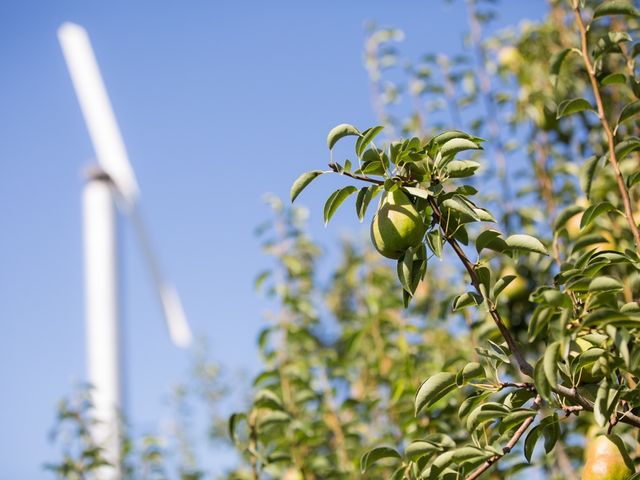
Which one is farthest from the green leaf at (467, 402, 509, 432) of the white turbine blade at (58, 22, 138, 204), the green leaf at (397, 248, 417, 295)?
the white turbine blade at (58, 22, 138, 204)

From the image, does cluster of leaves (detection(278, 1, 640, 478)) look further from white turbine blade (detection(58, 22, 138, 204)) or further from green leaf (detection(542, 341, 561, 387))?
white turbine blade (detection(58, 22, 138, 204))

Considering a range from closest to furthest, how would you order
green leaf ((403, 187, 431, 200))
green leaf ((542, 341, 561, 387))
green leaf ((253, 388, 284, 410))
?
green leaf ((542, 341, 561, 387)) < green leaf ((403, 187, 431, 200)) < green leaf ((253, 388, 284, 410))

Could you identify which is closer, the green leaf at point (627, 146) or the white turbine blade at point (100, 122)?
the green leaf at point (627, 146)

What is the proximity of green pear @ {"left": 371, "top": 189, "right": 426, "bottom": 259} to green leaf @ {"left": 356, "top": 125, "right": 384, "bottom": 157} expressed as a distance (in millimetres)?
93

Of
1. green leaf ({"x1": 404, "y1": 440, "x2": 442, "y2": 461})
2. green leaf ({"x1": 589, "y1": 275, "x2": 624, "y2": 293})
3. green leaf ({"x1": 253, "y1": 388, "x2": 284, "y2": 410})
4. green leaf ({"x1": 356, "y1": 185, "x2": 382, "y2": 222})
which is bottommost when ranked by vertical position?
green leaf ({"x1": 404, "y1": 440, "x2": 442, "y2": 461})

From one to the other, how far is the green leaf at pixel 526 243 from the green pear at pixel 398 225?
169 millimetres

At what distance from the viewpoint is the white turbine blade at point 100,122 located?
13492mm

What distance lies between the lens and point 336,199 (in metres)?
1.40

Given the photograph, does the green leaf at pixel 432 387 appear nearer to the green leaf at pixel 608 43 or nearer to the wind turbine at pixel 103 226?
the green leaf at pixel 608 43

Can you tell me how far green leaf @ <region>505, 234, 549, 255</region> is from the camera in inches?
52.5

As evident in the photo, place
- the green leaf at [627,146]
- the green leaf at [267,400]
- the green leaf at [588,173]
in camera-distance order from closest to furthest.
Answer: the green leaf at [627,146] < the green leaf at [588,173] < the green leaf at [267,400]

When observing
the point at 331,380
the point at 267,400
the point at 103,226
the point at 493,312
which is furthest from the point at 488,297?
the point at 103,226

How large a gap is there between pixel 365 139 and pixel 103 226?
11.4 metres

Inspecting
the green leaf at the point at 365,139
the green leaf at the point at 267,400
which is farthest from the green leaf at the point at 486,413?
the green leaf at the point at 267,400
